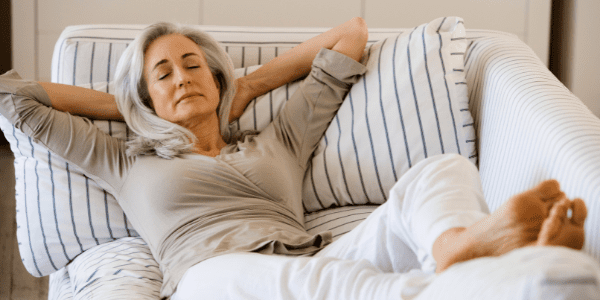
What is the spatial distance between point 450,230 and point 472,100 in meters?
0.78

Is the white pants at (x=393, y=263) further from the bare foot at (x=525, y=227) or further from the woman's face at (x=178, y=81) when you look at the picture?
the woman's face at (x=178, y=81)

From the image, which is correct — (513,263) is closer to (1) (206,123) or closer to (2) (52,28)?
(1) (206,123)

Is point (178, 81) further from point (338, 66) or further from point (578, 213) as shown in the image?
point (578, 213)

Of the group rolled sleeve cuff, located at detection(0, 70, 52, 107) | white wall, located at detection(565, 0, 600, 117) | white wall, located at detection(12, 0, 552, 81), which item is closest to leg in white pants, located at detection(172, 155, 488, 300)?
rolled sleeve cuff, located at detection(0, 70, 52, 107)

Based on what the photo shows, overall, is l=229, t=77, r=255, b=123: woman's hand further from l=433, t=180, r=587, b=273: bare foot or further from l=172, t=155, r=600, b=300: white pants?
l=433, t=180, r=587, b=273: bare foot

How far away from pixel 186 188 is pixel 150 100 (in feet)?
1.23

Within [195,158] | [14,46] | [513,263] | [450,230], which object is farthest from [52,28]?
[513,263]

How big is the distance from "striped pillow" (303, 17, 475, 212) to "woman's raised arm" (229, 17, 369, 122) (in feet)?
0.27

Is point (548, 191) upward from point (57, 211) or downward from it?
upward

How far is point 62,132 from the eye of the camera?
1214mm

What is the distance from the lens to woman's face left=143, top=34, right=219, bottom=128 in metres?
1.31

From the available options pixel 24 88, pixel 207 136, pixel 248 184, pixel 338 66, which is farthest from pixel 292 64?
pixel 24 88

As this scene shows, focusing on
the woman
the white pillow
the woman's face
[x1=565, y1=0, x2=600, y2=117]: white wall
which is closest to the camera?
the woman

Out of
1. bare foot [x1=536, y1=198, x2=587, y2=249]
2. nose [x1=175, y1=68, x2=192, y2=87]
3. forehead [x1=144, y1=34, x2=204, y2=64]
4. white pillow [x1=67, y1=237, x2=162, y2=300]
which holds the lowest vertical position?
white pillow [x1=67, y1=237, x2=162, y2=300]
